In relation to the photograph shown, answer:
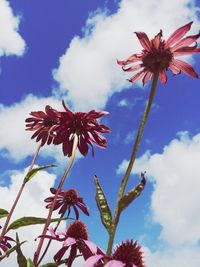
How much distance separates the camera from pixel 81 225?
272 centimetres

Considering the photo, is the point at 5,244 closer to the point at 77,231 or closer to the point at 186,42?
the point at 77,231

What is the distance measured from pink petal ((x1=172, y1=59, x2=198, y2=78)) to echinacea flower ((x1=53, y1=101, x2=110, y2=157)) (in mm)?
780

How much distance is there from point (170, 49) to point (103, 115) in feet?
2.94

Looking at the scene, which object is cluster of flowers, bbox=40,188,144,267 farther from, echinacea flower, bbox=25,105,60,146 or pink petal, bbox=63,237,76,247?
echinacea flower, bbox=25,105,60,146

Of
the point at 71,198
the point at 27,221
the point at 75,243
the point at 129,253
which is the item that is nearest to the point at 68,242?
the point at 75,243

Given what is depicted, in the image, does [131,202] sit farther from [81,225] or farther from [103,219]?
[81,225]

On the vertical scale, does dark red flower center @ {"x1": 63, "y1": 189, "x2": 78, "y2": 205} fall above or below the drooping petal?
above

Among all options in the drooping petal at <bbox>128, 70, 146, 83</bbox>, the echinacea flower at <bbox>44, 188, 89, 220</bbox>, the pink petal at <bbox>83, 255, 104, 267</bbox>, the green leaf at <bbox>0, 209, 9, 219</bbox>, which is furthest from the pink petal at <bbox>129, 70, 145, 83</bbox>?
the echinacea flower at <bbox>44, 188, 89, 220</bbox>

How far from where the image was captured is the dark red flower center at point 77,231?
101 inches

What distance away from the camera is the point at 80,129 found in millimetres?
2621

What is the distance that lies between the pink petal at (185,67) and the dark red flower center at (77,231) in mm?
1231

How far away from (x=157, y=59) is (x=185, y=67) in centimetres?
17

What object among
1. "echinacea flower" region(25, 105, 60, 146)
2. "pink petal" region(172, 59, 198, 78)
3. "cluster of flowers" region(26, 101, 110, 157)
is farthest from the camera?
"echinacea flower" region(25, 105, 60, 146)

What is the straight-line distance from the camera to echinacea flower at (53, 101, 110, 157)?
2561 millimetres
